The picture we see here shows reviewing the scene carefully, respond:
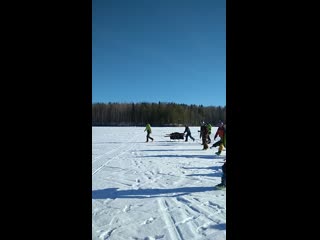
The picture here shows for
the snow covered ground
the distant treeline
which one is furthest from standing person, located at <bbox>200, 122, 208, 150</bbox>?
the distant treeline

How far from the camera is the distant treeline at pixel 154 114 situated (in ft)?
257

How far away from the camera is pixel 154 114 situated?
263 ft

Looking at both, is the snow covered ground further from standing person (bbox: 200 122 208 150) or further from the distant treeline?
the distant treeline

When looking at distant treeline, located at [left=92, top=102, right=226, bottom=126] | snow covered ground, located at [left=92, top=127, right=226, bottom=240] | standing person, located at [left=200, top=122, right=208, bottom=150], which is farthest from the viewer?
distant treeline, located at [left=92, top=102, right=226, bottom=126]

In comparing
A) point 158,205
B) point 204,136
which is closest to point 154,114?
point 204,136

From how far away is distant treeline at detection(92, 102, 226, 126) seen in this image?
78.4 metres

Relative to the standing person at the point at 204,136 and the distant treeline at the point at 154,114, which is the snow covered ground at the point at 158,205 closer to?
the standing person at the point at 204,136

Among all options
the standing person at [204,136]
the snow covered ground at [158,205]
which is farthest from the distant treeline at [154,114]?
the snow covered ground at [158,205]

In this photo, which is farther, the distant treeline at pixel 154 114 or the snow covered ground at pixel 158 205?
the distant treeline at pixel 154 114

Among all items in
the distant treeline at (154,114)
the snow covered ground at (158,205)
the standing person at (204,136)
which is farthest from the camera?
the distant treeline at (154,114)
